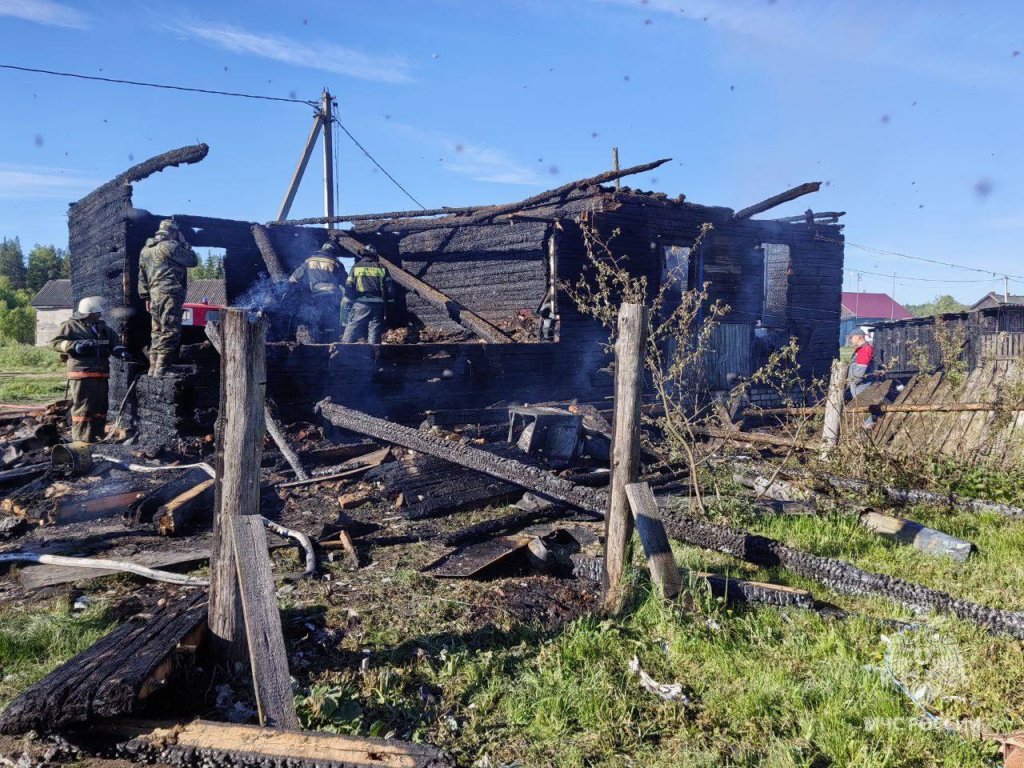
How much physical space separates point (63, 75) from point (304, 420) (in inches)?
523

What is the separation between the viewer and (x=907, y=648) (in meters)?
3.97

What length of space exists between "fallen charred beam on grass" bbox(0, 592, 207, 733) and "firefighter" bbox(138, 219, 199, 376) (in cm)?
671

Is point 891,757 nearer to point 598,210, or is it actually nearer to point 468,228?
point 598,210

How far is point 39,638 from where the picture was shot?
4246 millimetres

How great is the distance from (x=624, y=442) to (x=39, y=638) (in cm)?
393

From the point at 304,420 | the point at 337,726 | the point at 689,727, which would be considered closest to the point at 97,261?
the point at 304,420

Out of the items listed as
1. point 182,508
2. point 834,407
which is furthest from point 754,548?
point 182,508

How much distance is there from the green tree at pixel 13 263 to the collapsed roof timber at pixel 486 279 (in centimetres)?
8022

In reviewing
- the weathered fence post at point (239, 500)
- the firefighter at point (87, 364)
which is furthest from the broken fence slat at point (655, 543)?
the firefighter at point (87, 364)

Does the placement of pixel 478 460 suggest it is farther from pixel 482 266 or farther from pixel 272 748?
pixel 482 266

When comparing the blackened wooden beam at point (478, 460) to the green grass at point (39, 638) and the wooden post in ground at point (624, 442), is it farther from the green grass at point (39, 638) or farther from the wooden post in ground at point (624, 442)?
the green grass at point (39, 638)

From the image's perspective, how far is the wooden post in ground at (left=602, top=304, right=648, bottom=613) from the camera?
176 inches

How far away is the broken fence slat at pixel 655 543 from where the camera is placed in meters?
4.39

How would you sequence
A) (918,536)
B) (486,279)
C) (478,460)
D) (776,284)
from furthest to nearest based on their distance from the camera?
(776,284) < (486,279) < (478,460) < (918,536)
